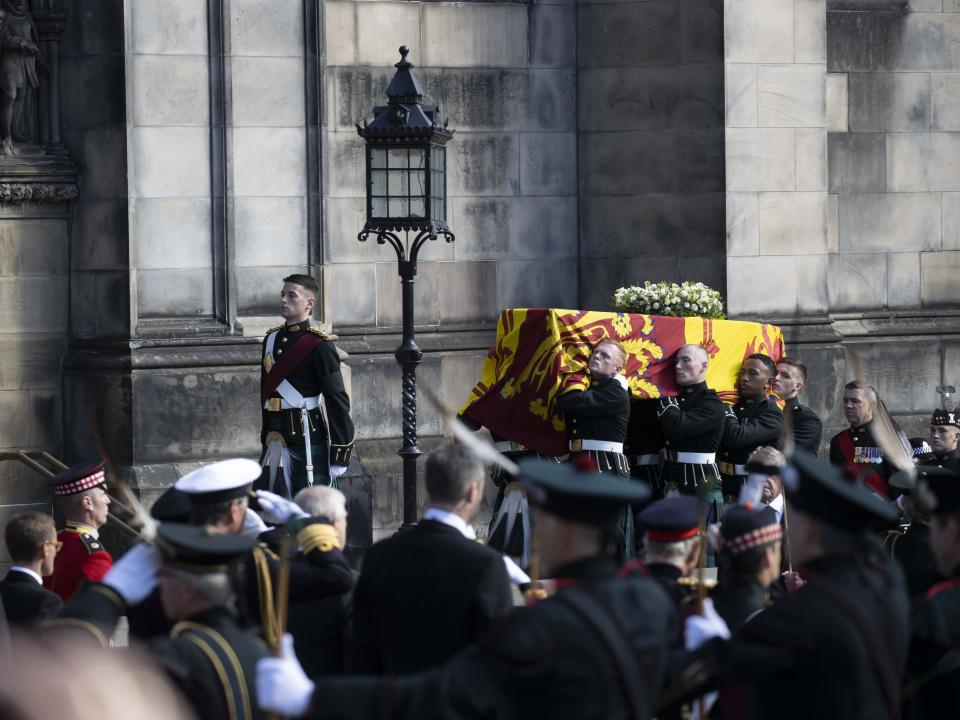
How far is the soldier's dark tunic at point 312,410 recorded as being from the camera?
34.1 feet

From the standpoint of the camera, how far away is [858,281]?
14344 mm

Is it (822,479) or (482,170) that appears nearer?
(822,479)

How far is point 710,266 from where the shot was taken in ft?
43.5

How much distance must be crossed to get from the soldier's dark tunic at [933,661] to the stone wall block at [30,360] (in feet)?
25.7

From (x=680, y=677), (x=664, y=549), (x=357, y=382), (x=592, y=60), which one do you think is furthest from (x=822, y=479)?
(x=592, y=60)

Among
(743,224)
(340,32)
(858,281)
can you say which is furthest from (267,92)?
(858,281)

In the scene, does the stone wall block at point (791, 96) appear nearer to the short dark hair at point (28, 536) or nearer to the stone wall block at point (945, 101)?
the stone wall block at point (945, 101)

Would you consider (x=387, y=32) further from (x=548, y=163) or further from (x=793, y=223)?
(x=793, y=223)

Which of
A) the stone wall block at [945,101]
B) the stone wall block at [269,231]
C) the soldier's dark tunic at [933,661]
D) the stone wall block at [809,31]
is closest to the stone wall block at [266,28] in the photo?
the stone wall block at [269,231]

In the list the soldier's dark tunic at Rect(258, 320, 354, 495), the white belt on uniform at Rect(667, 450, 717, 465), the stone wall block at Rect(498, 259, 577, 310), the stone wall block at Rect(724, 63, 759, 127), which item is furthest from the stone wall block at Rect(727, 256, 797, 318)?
the soldier's dark tunic at Rect(258, 320, 354, 495)

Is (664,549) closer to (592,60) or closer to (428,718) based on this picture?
(428,718)

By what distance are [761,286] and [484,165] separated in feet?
7.64

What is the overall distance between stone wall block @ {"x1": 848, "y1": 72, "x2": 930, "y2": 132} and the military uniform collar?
10.9 metres

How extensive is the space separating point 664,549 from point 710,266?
8117 millimetres
